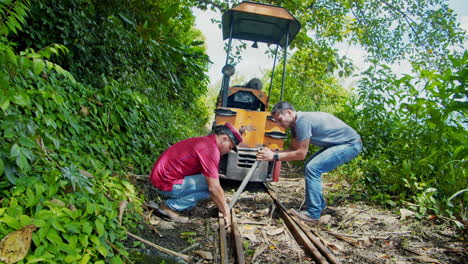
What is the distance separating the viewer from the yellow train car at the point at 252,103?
20.4 feet

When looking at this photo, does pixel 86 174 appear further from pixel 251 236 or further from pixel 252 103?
pixel 252 103

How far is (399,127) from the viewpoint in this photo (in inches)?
242

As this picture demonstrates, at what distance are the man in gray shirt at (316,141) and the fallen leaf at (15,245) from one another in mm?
3298

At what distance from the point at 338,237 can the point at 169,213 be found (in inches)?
86.1

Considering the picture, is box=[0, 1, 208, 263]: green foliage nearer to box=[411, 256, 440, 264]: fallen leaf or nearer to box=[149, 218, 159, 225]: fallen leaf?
box=[149, 218, 159, 225]: fallen leaf

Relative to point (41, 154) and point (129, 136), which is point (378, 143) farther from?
point (41, 154)

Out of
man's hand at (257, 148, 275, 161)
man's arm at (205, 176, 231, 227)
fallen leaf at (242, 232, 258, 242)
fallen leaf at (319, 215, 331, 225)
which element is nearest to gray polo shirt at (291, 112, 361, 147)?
man's hand at (257, 148, 275, 161)

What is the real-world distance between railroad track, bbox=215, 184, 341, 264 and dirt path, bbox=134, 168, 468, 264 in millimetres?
84

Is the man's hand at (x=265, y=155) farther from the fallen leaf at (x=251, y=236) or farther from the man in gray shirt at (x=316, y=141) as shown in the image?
the fallen leaf at (x=251, y=236)

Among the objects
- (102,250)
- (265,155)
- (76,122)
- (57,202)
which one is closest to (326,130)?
(265,155)

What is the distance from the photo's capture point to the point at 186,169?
459cm

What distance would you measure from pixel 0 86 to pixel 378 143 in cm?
636

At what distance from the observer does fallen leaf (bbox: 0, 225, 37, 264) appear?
200 centimetres

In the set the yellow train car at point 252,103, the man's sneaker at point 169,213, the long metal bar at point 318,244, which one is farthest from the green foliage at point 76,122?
the long metal bar at point 318,244
